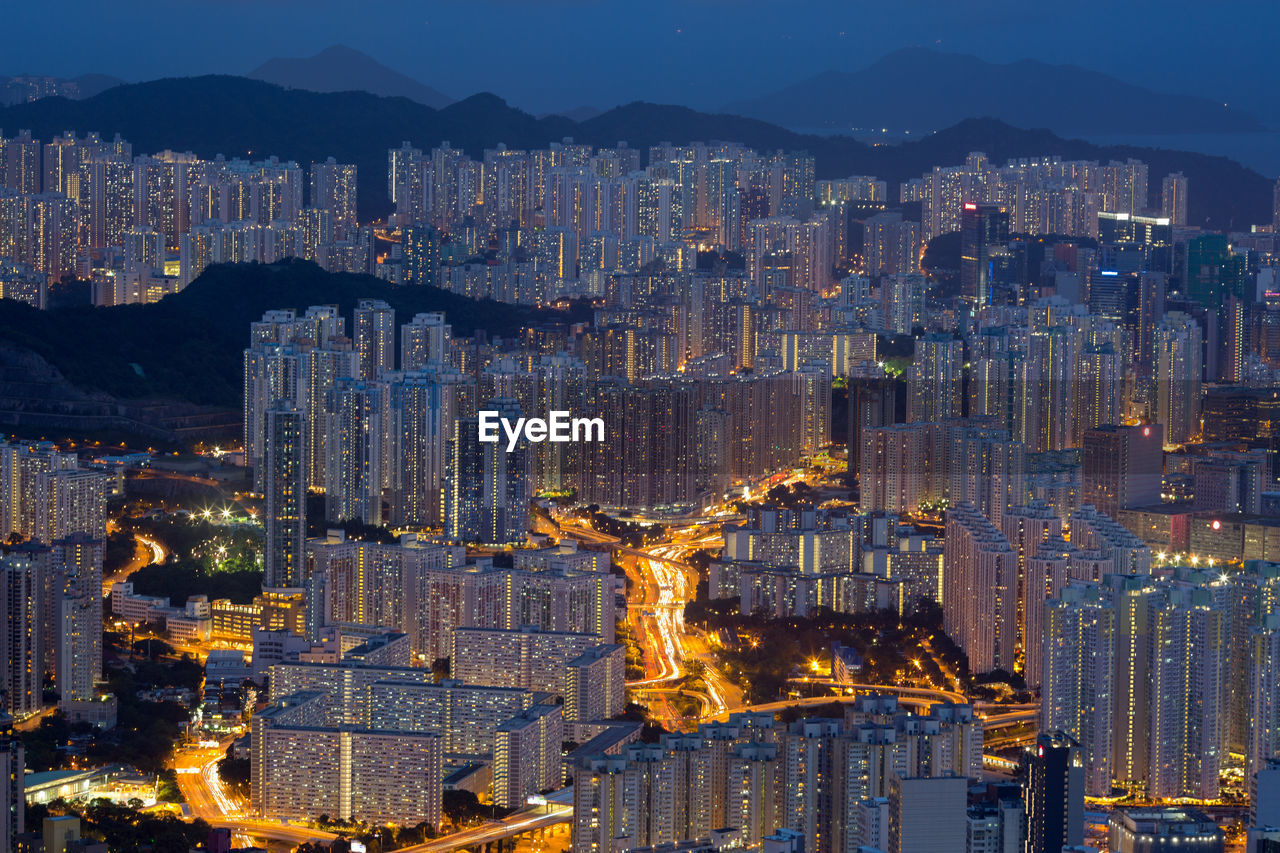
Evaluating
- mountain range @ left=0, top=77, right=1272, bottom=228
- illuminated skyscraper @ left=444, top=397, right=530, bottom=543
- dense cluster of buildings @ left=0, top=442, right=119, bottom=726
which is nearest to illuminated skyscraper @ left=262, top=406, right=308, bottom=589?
illuminated skyscraper @ left=444, top=397, right=530, bottom=543

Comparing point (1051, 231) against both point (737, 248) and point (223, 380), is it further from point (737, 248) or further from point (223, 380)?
point (223, 380)

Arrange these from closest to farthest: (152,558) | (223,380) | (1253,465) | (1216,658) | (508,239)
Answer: (1216,658) < (152,558) < (1253,465) < (223,380) < (508,239)

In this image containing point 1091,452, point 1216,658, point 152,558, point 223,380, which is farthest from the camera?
point 223,380

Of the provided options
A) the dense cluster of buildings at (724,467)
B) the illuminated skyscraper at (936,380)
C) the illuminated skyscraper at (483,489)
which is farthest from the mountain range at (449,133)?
the illuminated skyscraper at (483,489)

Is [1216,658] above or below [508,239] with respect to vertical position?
below

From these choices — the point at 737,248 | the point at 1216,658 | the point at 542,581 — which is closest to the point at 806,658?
the point at 542,581

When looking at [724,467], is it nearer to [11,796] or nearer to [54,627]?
[54,627]

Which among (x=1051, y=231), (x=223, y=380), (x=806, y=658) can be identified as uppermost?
(x=1051, y=231)
